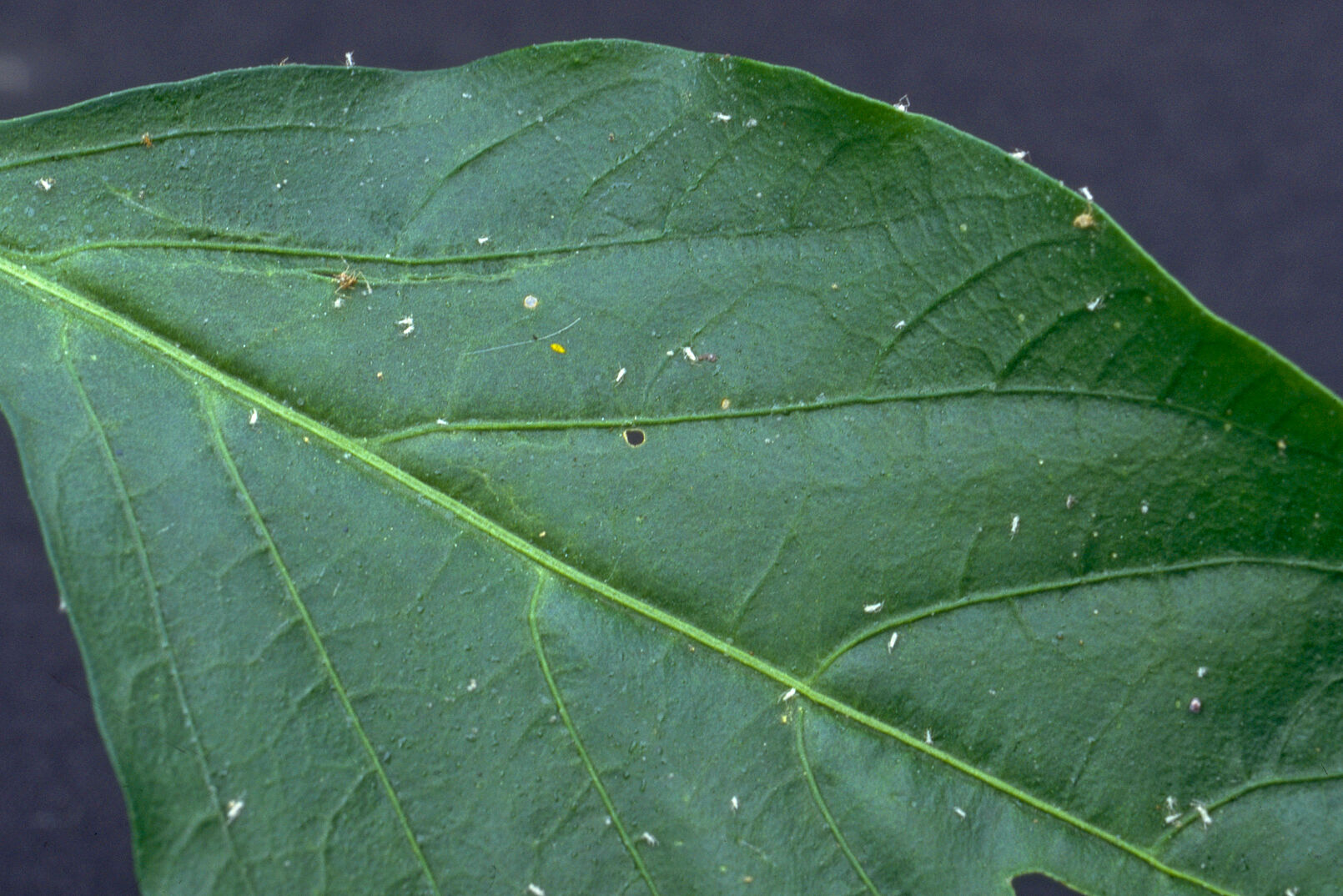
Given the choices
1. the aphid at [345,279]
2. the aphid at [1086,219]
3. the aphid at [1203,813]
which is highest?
the aphid at [1086,219]

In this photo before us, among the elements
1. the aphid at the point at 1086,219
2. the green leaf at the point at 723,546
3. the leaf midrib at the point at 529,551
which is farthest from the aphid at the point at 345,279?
the aphid at the point at 1086,219

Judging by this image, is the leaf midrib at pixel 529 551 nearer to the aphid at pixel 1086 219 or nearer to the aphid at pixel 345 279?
the aphid at pixel 345 279

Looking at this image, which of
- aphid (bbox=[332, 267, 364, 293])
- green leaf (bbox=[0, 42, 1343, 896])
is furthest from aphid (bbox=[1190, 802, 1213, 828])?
aphid (bbox=[332, 267, 364, 293])

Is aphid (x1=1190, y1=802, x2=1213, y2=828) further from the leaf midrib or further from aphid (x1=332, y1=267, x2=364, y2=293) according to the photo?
aphid (x1=332, y1=267, x2=364, y2=293)

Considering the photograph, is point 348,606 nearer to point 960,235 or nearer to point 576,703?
point 576,703

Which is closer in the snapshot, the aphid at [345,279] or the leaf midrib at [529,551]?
the leaf midrib at [529,551]

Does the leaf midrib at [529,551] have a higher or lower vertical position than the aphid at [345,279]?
lower

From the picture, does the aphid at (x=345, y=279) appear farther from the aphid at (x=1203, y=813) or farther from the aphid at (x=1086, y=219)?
the aphid at (x=1203, y=813)

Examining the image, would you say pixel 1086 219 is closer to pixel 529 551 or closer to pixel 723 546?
pixel 723 546
